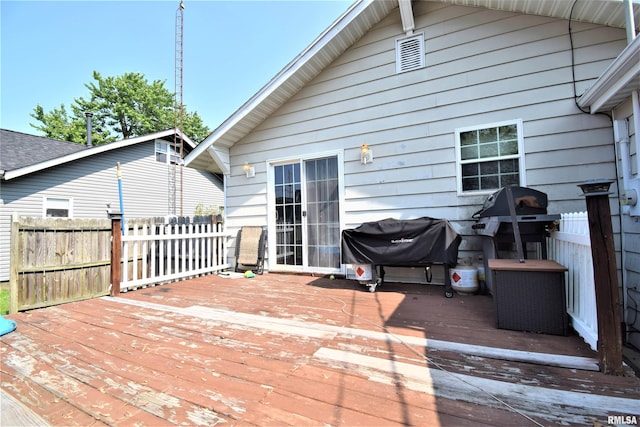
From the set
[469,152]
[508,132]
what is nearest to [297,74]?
[469,152]

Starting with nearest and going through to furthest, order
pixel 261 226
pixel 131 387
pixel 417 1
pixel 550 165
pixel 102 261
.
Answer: pixel 131 387
pixel 550 165
pixel 102 261
pixel 417 1
pixel 261 226

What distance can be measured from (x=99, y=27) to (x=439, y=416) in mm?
12443

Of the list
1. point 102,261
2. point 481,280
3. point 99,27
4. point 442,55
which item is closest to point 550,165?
point 481,280

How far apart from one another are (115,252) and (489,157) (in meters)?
5.56

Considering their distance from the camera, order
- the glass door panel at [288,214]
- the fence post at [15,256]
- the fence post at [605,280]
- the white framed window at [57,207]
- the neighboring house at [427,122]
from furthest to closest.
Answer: the white framed window at [57,207]
the glass door panel at [288,214]
the neighboring house at [427,122]
the fence post at [15,256]
the fence post at [605,280]

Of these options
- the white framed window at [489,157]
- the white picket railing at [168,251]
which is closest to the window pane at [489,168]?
the white framed window at [489,157]

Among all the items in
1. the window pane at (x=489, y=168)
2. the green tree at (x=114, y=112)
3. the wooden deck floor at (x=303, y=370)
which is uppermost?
the green tree at (x=114, y=112)

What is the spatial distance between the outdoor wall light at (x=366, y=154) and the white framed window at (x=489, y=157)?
50.7 inches

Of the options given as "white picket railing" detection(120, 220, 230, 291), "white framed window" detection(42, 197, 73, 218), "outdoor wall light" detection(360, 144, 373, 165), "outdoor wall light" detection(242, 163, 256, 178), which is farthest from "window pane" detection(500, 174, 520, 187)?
"white framed window" detection(42, 197, 73, 218)

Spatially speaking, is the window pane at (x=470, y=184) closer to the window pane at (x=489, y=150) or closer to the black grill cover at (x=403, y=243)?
the window pane at (x=489, y=150)

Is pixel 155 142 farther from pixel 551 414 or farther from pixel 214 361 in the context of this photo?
pixel 551 414

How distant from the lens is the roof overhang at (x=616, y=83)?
208cm

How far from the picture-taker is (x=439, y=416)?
1.27 m

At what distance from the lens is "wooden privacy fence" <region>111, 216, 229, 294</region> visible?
160 inches
